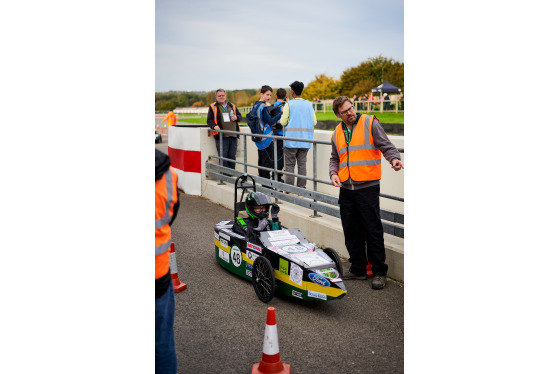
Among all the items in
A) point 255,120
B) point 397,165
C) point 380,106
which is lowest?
point 397,165

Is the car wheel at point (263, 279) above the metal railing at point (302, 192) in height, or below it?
below

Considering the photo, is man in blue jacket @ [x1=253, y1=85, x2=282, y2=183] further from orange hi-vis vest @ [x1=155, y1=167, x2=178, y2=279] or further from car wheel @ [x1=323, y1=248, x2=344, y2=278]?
orange hi-vis vest @ [x1=155, y1=167, x2=178, y2=279]

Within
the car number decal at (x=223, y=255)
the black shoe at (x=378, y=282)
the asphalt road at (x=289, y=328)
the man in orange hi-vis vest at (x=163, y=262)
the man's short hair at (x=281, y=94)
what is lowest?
the asphalt road at (x=289, y=328)

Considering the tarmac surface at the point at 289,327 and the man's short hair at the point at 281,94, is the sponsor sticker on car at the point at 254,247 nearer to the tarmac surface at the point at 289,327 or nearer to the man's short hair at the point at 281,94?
the tarmac surface at the point at 289,327

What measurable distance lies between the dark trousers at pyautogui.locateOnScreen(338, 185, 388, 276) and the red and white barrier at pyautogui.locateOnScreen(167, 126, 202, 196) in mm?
5427

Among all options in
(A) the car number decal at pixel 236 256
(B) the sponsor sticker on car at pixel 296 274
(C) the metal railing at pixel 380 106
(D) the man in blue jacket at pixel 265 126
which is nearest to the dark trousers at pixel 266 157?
(D) the man in blue jacket at pixel 265 126

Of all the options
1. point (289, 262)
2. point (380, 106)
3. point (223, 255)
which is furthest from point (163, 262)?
point (380, 106)

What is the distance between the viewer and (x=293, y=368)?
4.17m

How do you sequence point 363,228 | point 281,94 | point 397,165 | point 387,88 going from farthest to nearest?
point 387,88, point 281,94, point 363,228, point 397,165

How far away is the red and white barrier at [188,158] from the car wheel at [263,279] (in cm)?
556

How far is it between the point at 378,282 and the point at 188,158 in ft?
20.6

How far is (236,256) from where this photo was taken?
20.4 feet

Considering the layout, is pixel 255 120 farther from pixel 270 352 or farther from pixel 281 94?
pixel 270 352

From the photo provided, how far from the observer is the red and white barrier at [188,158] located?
36.2 ft
